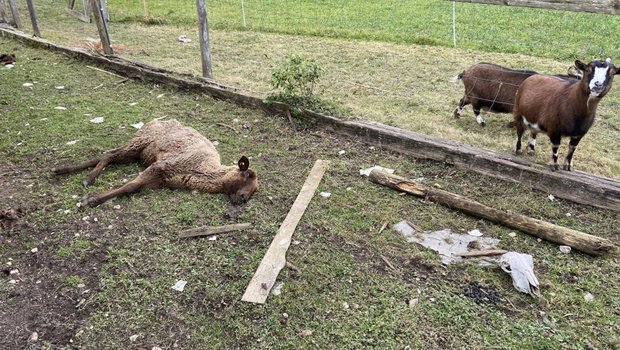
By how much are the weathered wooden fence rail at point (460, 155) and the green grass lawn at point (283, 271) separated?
12cm

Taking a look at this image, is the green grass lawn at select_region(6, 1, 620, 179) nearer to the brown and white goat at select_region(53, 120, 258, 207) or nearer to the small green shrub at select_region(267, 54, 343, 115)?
the small green shrub at select_region(267, 54, 343, 115)

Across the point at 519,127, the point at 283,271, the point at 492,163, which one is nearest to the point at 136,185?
the point at 283,271

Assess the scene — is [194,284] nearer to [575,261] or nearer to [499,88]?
[575,261]

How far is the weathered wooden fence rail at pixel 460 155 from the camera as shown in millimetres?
4355

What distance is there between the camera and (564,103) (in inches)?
176

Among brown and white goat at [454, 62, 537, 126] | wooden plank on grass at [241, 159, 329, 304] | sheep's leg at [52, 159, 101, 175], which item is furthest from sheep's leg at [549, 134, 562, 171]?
sheep's leg at [52, 159, 101, 175]

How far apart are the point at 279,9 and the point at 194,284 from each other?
14.1 m

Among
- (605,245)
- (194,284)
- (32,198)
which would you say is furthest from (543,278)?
(32,198)

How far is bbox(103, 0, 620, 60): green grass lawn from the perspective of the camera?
11.2 meters

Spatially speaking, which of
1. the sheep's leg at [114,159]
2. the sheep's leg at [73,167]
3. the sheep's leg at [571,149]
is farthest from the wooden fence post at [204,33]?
the sheep's leg at [571,149]

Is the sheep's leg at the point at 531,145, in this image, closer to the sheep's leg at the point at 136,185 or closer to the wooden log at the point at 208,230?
the wooden log at the point at 208,230

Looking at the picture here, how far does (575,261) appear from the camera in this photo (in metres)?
3.68

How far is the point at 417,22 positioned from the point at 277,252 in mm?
11855

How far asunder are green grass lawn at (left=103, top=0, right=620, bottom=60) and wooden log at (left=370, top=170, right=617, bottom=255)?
23.8 feet
